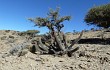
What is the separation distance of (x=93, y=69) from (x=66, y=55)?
259 cm

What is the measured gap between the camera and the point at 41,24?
1978cm

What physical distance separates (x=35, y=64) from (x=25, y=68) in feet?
1.75

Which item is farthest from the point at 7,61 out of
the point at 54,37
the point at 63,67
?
the point at 54,37

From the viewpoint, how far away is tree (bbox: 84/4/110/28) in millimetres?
23797

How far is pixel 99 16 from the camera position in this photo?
78.8ft

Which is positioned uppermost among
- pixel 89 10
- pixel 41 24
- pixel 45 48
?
pixel 89 10

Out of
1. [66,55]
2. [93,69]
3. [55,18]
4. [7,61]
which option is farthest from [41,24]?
[93,69]

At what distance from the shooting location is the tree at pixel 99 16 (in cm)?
2380

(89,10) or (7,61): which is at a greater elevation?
(89,10)

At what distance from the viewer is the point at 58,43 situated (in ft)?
36.9

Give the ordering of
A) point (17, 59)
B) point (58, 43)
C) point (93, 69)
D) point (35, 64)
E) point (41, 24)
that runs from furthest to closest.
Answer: point (41, 24) < point (58, 43) < point (17, 59) < point (35, 64) < point (93, 69)

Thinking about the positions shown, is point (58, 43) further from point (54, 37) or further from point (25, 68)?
point (25, 68)

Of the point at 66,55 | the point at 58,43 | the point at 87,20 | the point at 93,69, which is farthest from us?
the point at 87,20

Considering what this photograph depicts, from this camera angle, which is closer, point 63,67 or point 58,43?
point 63,67
